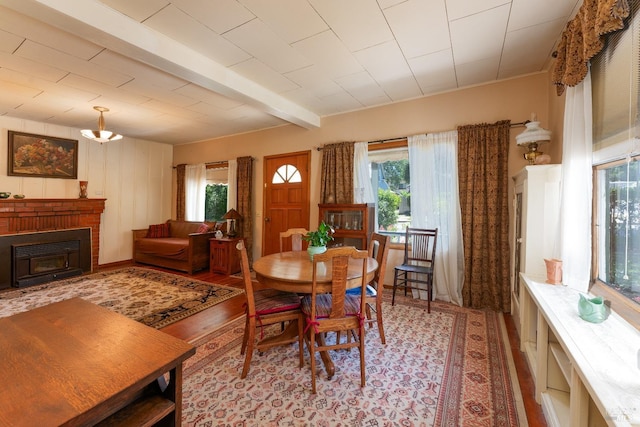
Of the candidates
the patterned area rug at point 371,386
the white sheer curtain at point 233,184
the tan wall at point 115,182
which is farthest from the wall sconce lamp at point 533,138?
the tan wall at point 115,182

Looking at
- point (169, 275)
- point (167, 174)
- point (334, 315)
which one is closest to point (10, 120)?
point (167, 174)

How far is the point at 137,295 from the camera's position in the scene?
3.69 m

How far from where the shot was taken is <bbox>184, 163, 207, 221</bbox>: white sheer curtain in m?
6.02

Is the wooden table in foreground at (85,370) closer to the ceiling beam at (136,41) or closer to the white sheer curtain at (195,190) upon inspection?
the ceiling beam at (136,41)

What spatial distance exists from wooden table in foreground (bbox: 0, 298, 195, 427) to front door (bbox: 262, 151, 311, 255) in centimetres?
348

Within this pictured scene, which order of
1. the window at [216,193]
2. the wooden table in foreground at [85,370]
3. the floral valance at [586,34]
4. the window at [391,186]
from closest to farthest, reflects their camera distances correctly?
the wooden table in foreground at [85,370] < the floral valance at [586,34] < the window at [391,186] < the window at [216,193]

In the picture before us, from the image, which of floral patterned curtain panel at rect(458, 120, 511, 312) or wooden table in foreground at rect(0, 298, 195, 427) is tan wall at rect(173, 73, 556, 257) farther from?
wooden table in foreground at rect(0, 298, 195, 427)

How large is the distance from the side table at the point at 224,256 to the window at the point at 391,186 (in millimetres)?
2598

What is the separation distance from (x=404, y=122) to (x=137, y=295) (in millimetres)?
4382

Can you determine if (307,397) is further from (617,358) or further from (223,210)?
(223,210)

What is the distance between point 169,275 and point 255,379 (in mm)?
3474

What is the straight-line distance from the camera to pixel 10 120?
445cm

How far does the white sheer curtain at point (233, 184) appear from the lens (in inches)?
213

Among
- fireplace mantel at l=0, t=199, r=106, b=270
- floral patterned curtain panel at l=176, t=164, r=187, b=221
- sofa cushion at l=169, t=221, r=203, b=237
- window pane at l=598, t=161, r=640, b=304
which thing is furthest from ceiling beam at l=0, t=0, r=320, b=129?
fireplace mantel at l=0, t=199, r=106, b=270
